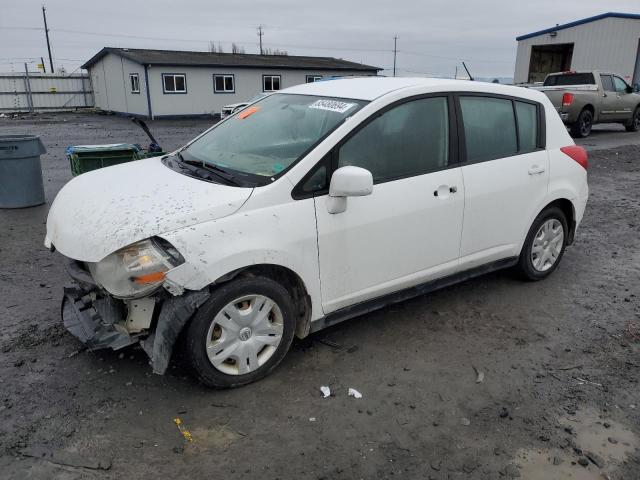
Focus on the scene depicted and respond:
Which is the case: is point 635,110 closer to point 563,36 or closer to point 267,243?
point 563,36

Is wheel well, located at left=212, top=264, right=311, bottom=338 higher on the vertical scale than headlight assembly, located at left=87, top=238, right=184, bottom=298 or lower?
lower

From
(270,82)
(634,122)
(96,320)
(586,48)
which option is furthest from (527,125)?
(586,48)

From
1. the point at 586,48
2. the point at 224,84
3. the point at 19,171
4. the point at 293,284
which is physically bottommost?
the point at 293,284

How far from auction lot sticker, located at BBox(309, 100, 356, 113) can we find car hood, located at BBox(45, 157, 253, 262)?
0.95 meters

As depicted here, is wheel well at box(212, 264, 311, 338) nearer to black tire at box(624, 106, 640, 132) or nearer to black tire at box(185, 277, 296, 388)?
black tire at box(185, 277, 296, 388)

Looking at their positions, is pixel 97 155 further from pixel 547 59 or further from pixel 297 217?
pixel 547 59

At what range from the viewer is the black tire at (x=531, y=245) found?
15.6 feet

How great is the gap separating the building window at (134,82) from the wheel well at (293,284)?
27497 millimetres

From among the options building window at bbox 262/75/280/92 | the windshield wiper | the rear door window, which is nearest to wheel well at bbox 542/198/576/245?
the rear door window

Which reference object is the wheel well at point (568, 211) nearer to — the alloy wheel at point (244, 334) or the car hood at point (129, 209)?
the alloy wheel at point (244, 334)

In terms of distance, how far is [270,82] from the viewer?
102 ft

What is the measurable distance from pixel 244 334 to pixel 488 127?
2587 mm

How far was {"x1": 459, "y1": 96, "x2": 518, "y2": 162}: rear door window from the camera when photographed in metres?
4.15

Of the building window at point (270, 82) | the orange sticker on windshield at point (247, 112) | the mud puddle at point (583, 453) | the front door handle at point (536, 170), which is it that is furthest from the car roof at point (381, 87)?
the building window at point (270, 82)
